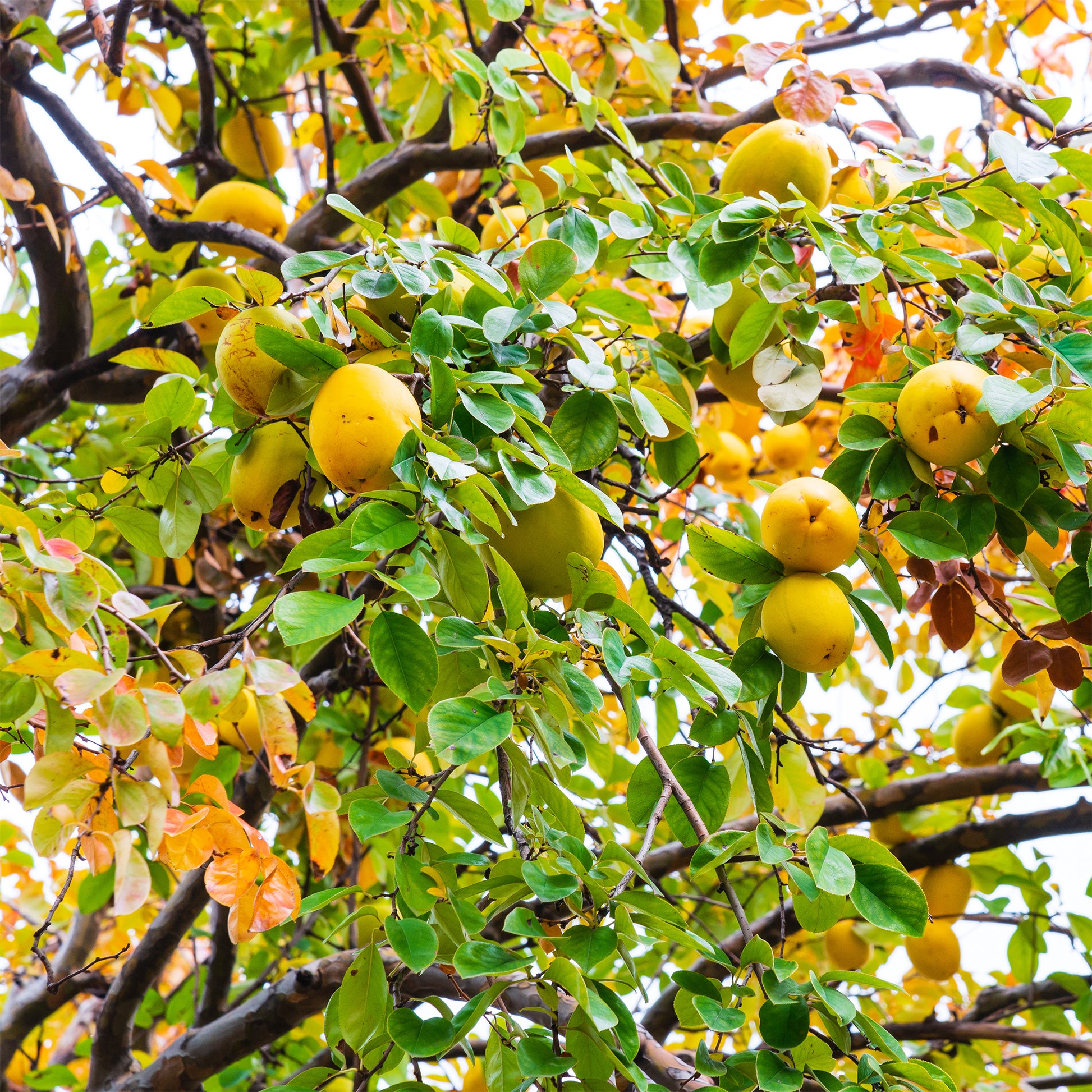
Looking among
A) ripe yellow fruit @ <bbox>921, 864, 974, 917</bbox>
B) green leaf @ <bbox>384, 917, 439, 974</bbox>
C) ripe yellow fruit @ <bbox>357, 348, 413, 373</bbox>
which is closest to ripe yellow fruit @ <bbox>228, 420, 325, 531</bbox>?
ripe yellow fruit @ <bbox>357, 348, 413, 373</bbox>

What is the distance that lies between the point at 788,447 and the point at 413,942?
1.55 m

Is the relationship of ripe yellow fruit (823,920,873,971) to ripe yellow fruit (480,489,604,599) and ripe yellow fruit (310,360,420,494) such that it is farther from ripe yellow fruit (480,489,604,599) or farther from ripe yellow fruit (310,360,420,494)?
ripe yellow fruit (310,360,420,494)

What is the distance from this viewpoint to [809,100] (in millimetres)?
1395

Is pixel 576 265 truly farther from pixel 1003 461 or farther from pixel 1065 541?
pixel 1065 541

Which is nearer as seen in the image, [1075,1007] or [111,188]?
[111,188]

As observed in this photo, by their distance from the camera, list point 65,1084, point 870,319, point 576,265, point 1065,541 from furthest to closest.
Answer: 1. point 65,1084
2. point 1065,541
3. point 870,319
4. point 576,265

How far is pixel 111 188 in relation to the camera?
5.80 feet

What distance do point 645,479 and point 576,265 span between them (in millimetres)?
672

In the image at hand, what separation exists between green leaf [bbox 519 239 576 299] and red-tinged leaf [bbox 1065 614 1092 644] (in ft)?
2.18

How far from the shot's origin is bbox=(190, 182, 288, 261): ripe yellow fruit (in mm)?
1937

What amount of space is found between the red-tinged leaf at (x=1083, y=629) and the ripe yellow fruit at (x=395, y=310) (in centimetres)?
78

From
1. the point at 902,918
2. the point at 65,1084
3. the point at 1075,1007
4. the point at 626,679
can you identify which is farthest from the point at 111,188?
the point at 1075,1007

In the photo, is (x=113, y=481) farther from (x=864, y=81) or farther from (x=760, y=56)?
Result: (x=864, y=81)

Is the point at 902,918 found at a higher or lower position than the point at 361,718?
lower
